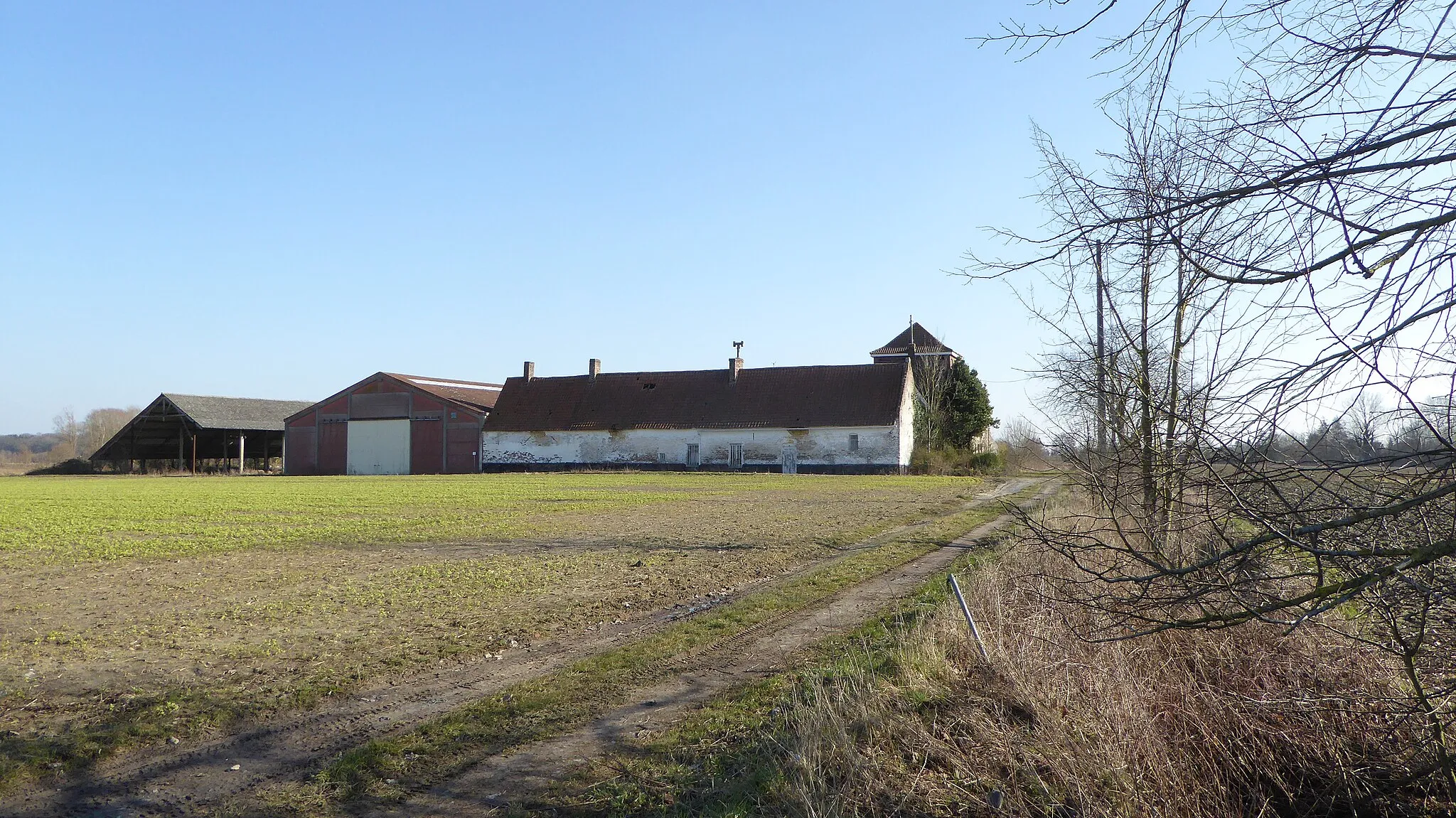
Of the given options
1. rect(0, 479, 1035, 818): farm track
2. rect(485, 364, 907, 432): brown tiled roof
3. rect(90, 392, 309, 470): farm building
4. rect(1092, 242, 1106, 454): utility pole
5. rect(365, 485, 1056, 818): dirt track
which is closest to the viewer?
rect(1092, 242, 1106, 454): utility pole

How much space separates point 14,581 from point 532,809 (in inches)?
398

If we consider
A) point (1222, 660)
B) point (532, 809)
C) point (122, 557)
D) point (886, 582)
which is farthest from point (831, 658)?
point (122, 557)

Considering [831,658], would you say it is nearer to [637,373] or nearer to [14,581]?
[14,581]

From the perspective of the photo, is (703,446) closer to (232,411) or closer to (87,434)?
(232,411)

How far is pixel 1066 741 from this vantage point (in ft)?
14.7

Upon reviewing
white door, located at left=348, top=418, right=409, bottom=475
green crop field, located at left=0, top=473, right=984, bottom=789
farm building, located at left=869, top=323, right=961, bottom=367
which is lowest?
green crop field, located at left=0, top=473, right=984, bottom=789

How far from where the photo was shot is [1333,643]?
514 cm

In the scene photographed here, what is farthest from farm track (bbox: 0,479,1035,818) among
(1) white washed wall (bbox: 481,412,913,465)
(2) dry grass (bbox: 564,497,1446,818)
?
(1) white washed wall (bbox: 481,412,913,465)

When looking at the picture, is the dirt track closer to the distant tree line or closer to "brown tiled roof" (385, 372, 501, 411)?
"brown tiled roof" (385, 372, 501, 411)

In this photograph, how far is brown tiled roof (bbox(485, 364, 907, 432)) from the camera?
50.7 meters

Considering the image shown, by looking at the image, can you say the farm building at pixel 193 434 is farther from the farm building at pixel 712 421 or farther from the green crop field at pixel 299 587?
the green crop field at pixel 299 587

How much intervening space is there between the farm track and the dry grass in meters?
1.59

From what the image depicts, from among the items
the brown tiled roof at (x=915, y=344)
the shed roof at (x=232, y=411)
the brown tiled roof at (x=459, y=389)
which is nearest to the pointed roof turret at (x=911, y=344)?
the brown tiled roof at (x=915, y=344)

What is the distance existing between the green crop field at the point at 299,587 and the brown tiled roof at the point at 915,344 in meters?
32.0
